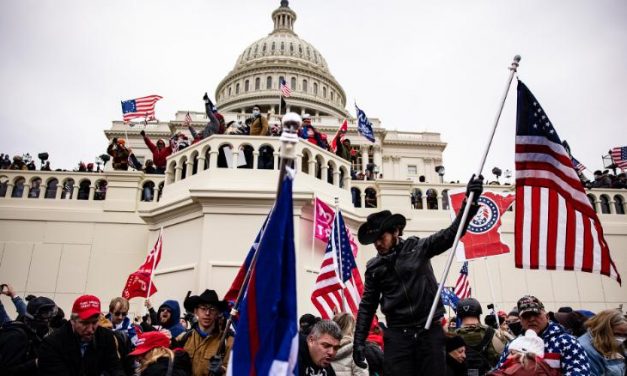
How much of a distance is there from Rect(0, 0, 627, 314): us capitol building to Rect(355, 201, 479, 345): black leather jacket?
5618 mm

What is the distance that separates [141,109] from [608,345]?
60.3 feet

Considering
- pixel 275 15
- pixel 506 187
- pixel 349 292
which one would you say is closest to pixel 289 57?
pixel 275 15

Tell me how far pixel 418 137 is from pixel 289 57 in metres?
27.5

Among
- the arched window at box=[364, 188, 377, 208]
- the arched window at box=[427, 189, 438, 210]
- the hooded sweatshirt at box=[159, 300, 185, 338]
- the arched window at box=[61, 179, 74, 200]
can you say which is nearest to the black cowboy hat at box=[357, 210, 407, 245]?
the hooded sweatshirt at box=[159, 300, 185, 338]

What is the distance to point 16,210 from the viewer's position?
1281cm

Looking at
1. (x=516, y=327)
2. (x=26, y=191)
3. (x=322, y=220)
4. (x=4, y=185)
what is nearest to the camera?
(x=516, y=327)

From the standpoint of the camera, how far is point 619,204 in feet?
49.4

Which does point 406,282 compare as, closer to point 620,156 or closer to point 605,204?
point 605,204

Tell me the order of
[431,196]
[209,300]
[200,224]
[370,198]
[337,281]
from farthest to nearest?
[431,196], [370,198], [200,224], [337,281], [209,300]

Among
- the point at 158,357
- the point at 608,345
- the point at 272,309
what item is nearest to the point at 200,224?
the point at 158,357

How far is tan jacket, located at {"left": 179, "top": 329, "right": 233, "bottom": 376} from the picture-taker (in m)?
4.39

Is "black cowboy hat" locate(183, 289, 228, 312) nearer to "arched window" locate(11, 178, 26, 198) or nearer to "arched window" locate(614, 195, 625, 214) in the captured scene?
"arched window" locate(11, 178, 26, 198)

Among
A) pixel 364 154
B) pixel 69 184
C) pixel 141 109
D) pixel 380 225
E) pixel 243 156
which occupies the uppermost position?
pixel 364 154

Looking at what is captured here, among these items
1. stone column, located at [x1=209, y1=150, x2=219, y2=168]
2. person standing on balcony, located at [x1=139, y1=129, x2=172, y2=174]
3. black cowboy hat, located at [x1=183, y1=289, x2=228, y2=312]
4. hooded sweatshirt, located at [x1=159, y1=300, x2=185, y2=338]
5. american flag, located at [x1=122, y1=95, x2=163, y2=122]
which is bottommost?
hooded sweatshirt, located at [x1=159, y1=300, x2=185, y2=338]
